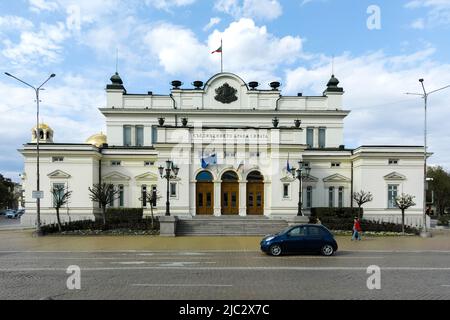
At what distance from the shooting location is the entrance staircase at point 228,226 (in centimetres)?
3173

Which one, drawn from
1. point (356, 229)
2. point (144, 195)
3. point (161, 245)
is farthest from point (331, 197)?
point (161, 245)

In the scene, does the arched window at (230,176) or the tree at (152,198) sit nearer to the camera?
the tree at (152,198)

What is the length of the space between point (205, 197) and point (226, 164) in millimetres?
3580

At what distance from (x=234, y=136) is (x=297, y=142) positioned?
5.80 m

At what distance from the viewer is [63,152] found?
40.5 m

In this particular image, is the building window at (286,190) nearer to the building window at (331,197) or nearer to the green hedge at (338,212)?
the green hedge at (338,212)

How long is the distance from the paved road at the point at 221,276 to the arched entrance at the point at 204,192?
17.4m

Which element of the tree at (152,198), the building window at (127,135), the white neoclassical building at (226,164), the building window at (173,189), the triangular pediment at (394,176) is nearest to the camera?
the tree at (152,198)

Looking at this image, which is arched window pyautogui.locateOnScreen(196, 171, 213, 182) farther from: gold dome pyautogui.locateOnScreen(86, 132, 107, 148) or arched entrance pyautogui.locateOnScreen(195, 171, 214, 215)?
gold dome pyautogui.locateOnScreen(86, 132, 107, 148)

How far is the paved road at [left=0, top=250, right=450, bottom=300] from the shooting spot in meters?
11.0

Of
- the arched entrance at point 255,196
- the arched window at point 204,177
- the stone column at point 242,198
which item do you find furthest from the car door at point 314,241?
the arched window at point 204,177

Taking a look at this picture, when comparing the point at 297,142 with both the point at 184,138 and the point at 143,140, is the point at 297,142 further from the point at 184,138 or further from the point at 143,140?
the point at 143,140

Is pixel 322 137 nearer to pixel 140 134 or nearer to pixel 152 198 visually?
pixel 140 134

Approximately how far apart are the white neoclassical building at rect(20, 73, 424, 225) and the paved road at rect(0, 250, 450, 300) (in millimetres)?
17696
